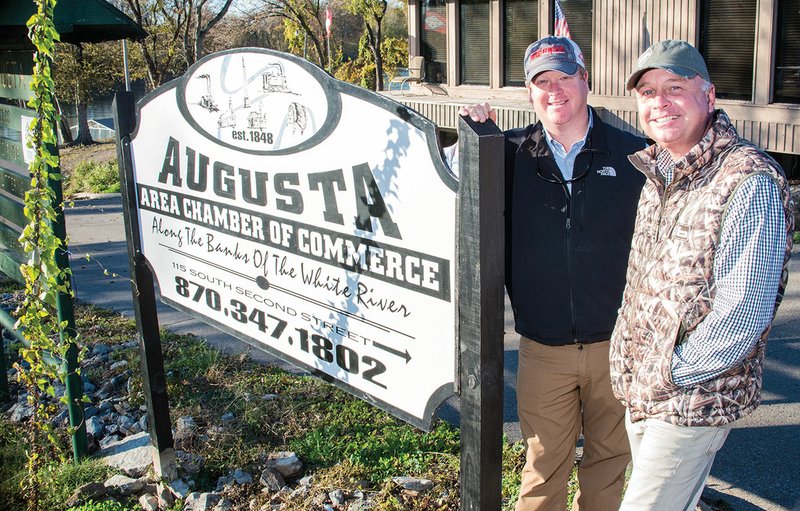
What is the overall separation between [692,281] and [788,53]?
8.71 m

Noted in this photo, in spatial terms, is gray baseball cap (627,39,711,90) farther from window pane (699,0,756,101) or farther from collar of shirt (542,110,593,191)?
window pane (699,0,756,101)

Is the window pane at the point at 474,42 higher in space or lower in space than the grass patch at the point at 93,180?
higher

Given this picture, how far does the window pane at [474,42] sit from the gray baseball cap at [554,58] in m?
13.0

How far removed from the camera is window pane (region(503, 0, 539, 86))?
563 inches

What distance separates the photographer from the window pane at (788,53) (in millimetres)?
9383

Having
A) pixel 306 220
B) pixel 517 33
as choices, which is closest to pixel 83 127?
pixel 517 33

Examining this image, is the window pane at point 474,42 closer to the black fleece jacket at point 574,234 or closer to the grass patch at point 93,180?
the grass patch at point 93,180

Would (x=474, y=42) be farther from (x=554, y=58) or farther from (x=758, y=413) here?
(x=554, y=58)

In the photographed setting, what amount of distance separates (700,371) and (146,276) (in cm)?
276

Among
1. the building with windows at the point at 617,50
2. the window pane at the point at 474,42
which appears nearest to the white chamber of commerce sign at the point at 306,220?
the building with windows at the point at 617,50

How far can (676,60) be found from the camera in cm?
221

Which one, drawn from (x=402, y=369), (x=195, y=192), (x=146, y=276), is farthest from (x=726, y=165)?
(x=146, y=276)

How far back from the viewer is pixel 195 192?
3.51 meters

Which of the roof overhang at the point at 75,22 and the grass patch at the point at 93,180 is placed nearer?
the roof overhang at the point at 75,22
